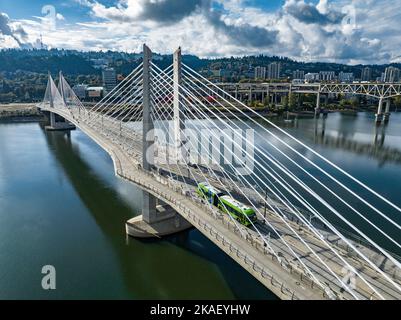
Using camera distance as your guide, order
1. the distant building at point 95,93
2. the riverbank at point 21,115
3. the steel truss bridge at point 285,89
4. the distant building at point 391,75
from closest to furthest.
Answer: the riverbank at point 21,115 → the steel truss bridge at point 285,89 → the distant building at point 95,93 → the distant building at point 391,75

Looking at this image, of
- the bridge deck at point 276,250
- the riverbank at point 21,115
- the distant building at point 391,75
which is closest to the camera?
the bridge deck at point 276,250

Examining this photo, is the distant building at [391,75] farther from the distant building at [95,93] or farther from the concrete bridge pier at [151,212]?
the concrete bridge pier at [151,212]

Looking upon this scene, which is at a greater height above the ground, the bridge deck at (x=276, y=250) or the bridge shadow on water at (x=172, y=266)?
the bridge deck at (x=276, y=250)

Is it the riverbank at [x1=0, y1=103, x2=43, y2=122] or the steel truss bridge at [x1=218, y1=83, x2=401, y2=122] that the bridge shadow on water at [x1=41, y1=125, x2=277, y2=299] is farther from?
the steel truss bridge at [x1=218, y1=83, x2=401, y2=122]

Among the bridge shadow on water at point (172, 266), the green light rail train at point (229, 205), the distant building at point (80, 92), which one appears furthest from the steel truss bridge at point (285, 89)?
the green light rail train at point (229, 205)

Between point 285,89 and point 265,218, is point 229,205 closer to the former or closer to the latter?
point 265,218

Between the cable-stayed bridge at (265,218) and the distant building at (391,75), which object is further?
the distant building at (391,75)

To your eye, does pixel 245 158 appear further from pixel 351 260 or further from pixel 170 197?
pixel 351 260

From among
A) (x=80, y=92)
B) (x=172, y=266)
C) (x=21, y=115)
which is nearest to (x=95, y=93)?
(x=80, y=92)
